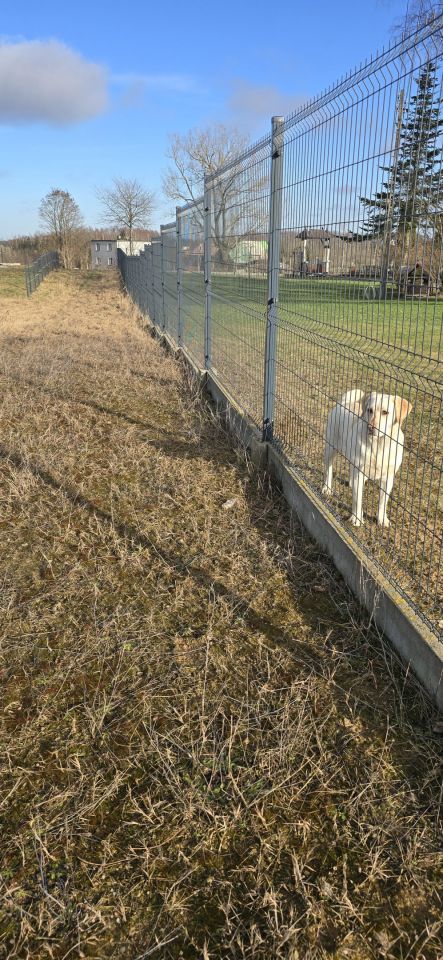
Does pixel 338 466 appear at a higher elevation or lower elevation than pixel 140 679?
higher

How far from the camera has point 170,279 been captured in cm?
1055

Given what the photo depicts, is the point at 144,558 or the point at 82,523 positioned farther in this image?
the point at 82,523

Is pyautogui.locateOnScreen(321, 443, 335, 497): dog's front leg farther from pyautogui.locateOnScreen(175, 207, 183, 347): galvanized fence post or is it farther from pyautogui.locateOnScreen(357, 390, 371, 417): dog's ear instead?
pyautogui.locateOnScreen(175, 207, 183, 347): galvanized fence post

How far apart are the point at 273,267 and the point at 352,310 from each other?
1.37 m

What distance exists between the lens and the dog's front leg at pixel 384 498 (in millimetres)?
3180

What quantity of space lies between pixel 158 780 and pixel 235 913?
1.51 ft

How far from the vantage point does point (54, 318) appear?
16922mm

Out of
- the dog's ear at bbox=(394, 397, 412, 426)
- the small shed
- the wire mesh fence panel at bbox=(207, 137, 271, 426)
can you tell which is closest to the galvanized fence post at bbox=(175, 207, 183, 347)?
the wire mesh fence panel at bbox=(207, 137, 271, 426)

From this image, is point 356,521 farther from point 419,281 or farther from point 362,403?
point 419,281

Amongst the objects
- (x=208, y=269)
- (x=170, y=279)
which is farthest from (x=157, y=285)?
(x=208, y=269)

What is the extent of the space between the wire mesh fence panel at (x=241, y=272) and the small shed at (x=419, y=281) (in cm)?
210

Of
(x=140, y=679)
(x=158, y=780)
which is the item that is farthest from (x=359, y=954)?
(x=140, y=679)

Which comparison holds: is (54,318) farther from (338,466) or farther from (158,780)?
(158,780)

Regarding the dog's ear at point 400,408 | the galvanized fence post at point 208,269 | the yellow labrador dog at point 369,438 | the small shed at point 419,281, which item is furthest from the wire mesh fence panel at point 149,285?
the small shed at point 419,281
